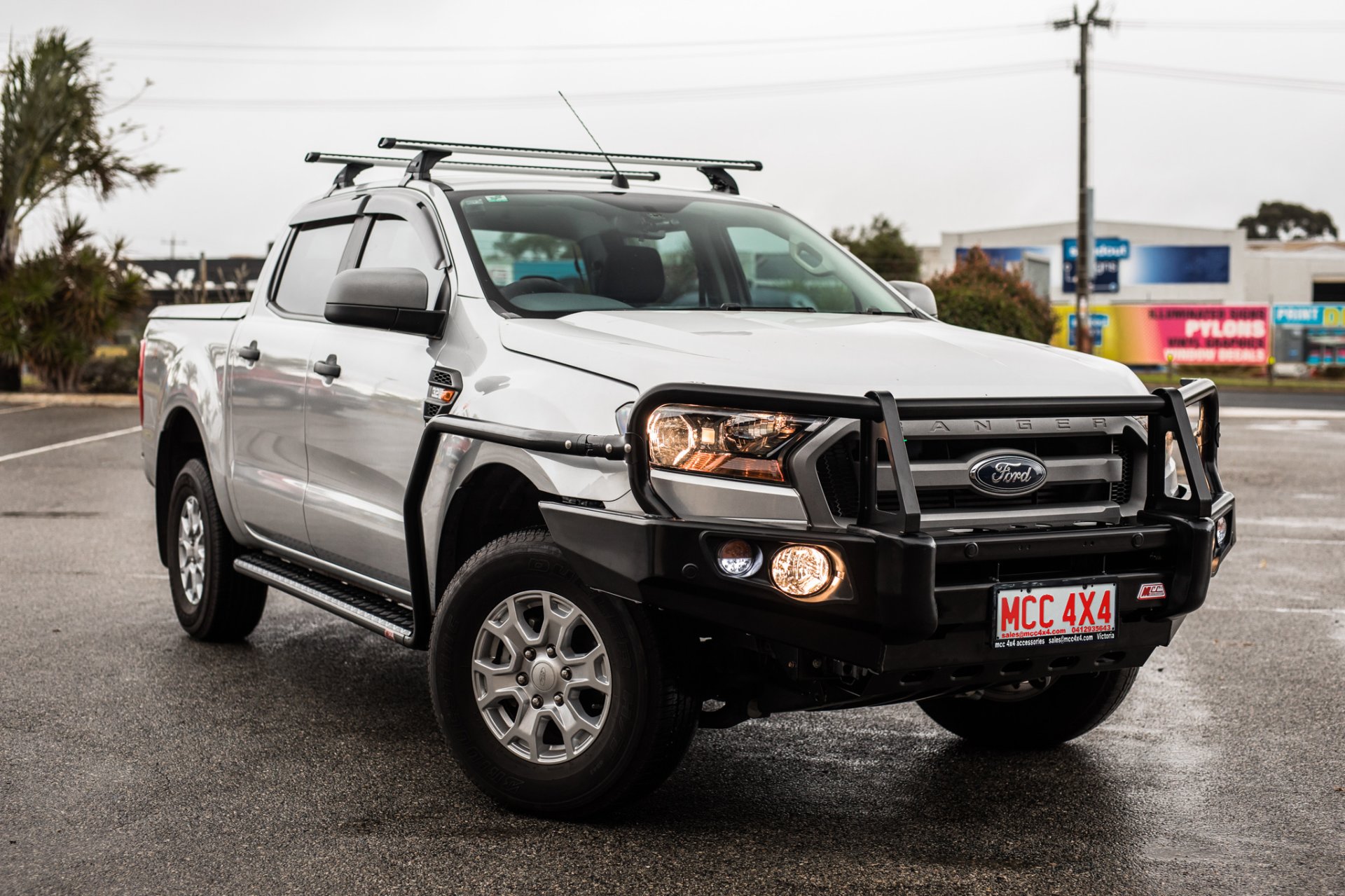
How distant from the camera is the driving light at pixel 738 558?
3.87 m

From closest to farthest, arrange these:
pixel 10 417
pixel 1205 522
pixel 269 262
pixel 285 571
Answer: pixel 1205 522, pixel 285 571, pixel 269 262, pixel 10 417

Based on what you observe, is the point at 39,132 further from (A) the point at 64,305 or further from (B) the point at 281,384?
(B) the point at 281,384

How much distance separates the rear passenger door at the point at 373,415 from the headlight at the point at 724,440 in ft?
4.06

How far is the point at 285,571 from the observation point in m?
6.09

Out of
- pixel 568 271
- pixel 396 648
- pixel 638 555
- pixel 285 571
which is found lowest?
pixel 396 648

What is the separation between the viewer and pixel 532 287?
5.13 metres

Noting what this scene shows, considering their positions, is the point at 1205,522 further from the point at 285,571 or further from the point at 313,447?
the point at 285,571

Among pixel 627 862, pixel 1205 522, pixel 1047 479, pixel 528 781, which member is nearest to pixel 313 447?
pixel 528 781

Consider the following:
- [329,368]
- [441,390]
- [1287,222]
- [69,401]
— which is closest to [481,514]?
[441,390]

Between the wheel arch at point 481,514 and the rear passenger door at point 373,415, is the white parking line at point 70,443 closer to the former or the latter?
the rear passenger door at point 373,415

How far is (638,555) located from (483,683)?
88 centimetres

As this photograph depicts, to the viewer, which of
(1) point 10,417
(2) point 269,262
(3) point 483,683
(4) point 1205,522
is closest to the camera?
(4) point 1205,522

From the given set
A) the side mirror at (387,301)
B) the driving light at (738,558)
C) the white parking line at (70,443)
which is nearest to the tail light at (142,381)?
the side mirror at (387,301)

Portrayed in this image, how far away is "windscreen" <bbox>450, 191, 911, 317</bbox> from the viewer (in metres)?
5.20
